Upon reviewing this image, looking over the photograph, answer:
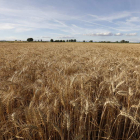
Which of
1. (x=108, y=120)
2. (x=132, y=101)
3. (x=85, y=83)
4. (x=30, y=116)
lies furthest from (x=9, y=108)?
(x=132, y=101)

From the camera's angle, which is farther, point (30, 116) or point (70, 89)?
point (70, 89)

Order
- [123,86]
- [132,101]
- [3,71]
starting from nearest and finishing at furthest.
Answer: [132,101] → [123,86] → [3,71]


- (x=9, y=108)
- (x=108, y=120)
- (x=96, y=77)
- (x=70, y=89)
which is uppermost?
(x=96, y=77)

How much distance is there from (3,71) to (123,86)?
350cm

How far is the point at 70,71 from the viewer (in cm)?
363

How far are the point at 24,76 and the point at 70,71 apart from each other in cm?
142

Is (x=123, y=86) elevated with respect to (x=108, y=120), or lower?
elevated

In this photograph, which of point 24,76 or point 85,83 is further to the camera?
point 24,76

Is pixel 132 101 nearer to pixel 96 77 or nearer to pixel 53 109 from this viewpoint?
pixel 96 77

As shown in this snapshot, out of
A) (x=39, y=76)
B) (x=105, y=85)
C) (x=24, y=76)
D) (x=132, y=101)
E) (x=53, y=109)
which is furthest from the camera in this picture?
(x=39, y=76)

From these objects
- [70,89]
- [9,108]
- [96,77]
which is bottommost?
[9,108]

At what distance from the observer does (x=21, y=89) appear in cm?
216

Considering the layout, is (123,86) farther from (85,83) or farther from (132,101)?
(85,83)

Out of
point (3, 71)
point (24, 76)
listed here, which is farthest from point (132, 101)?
point (3, 71)
